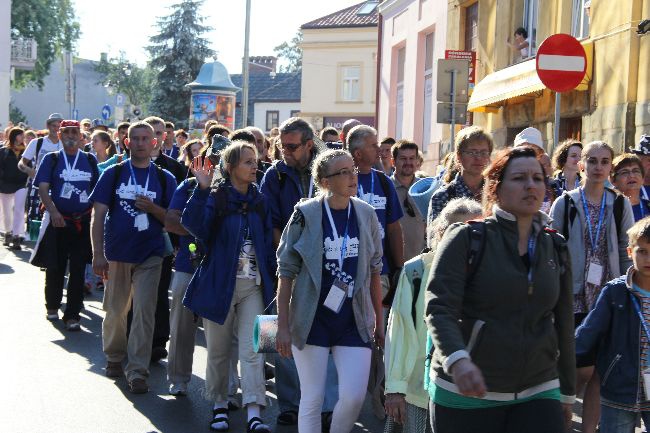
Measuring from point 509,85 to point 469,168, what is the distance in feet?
39.2

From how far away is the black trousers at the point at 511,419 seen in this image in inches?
175

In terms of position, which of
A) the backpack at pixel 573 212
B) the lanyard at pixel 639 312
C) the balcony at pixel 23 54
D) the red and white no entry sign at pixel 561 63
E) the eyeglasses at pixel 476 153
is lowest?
the lanyard at pixel 639 312

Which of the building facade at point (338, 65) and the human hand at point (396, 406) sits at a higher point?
the building facade at point (338, 65)

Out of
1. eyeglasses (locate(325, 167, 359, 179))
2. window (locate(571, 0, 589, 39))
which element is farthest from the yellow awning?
eyeglasses (locate(325, 167, 359, 179))

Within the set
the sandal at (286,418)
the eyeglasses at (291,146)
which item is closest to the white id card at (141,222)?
the eyeglasses at (291,146)

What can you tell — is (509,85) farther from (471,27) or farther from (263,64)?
(263,64)

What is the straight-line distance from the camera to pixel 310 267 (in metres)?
6.32

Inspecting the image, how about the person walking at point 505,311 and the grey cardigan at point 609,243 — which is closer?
the person walking at point 505,311

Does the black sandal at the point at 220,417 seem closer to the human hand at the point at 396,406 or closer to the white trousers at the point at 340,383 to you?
the white trousers at the point at 340,383

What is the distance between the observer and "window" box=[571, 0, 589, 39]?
59.0 ft

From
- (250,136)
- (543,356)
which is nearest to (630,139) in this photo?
(250,136)

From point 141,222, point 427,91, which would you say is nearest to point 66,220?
point 141,222

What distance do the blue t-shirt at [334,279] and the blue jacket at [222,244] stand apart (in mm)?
1357

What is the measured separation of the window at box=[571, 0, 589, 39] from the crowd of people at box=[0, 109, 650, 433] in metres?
7.39
